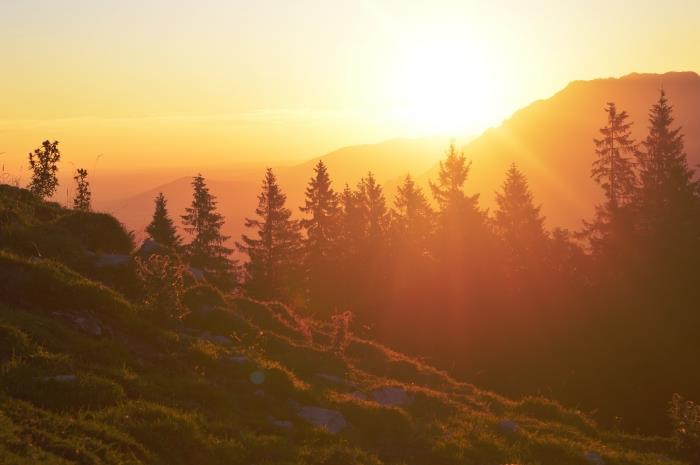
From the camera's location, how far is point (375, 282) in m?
47.0

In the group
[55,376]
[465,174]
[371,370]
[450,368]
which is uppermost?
[465,174]

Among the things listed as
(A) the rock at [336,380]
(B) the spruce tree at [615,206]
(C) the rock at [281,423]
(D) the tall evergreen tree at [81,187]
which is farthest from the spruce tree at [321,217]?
(C) the rock at [281,423]

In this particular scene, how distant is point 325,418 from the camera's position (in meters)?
15.2

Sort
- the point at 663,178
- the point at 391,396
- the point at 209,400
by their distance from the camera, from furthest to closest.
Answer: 1. the point at 663,178
2. the point at 391,396
3. the point at 209,400

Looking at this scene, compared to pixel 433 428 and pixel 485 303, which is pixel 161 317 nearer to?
pixel 433 428

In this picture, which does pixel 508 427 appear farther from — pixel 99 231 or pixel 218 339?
pixel 99 231

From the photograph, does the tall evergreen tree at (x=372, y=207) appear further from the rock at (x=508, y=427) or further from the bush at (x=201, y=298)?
the rock at (x=508, y=427)

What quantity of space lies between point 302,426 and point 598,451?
8748 millimetres

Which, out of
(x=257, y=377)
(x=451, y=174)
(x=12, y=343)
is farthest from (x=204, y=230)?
A: (x=12, y=343)

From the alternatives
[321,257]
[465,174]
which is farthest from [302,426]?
[465,174]

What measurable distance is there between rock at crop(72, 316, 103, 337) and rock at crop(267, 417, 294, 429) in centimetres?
501

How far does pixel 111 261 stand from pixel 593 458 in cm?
1705

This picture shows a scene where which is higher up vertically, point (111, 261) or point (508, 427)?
point (111, 261)

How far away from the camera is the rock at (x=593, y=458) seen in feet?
49.7
